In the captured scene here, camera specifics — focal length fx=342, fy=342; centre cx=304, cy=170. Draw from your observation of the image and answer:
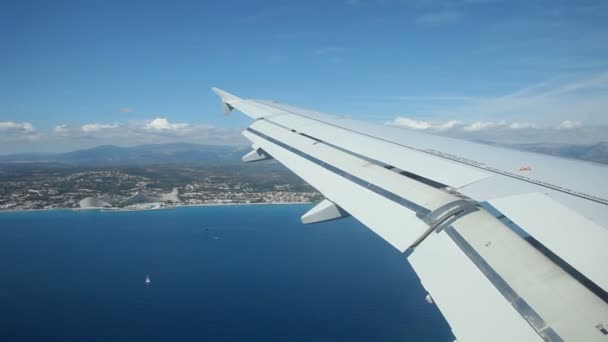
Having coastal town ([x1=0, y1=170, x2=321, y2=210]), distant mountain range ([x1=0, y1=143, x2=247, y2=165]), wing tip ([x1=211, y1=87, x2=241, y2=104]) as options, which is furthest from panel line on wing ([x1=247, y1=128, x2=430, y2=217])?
distant mountain range ([x1=0, y1=143, x2=247, y2=165])

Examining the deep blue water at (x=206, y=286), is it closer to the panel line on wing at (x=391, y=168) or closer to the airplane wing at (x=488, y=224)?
the panel line on wing at (x=391, y=168)

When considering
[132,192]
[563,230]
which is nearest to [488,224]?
[563,230]

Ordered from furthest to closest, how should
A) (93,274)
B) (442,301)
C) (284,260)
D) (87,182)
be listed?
(87,182), (284,260), (93,274), (442,301)

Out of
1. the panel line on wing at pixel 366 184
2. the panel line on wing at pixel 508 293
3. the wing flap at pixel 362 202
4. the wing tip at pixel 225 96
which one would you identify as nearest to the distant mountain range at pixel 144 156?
the wing tip at pixel 225 96

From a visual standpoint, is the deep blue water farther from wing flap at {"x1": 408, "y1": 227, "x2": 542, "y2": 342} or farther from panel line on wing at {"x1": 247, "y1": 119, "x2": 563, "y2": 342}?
wing flap at {"x1": 408, "y1": 227, "x2": 542, "y2": 342}

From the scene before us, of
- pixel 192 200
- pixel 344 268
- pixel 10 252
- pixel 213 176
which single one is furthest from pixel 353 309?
pixel 213 176

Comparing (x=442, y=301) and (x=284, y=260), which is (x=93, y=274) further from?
(x=442, y=301)
